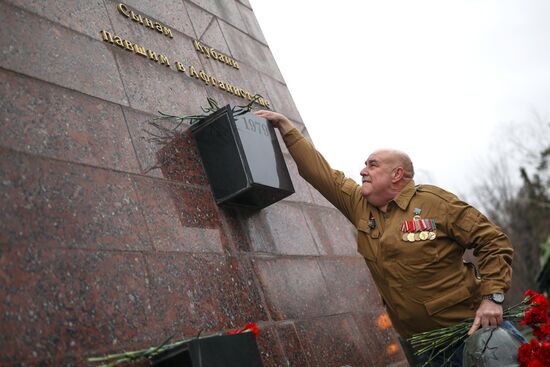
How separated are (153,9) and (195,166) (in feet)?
4.61

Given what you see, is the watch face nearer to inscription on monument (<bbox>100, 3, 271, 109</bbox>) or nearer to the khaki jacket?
the khaki jacket

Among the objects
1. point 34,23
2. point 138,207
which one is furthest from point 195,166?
point 34,23

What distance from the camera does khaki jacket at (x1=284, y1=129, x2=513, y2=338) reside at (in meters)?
3.50

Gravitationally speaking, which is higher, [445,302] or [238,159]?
[238,159]

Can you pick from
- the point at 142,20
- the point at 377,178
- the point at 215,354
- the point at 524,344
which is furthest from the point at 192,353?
the point at 142,20

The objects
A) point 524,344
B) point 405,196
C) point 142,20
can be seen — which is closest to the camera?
point 524,344

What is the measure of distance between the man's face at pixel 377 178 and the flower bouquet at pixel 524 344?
98cm

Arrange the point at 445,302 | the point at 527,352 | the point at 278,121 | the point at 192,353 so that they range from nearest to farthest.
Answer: the point at 192,353, the point at 527,352, the point at 445,302, the point at 278,121

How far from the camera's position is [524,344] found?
2.89 metres

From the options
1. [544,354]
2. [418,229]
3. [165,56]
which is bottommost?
[544,354]

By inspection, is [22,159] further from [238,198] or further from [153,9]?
[153,9]

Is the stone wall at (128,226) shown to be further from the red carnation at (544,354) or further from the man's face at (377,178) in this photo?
the red carnation at (544,354)

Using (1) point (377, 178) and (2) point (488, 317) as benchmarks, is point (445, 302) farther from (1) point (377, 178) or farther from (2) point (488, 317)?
(1) point (377, 178)

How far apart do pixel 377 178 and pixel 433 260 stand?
2.31 feet
